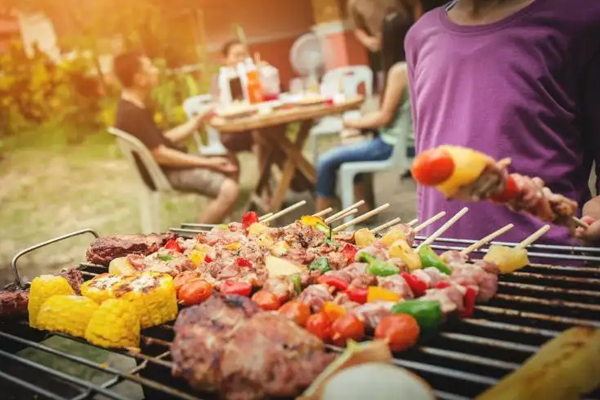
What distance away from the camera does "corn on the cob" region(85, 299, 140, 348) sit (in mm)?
1995

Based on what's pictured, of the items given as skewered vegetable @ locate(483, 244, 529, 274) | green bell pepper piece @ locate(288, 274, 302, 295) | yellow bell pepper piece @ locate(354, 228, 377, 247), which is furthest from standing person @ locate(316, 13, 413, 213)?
green bell pepper piece @ locate(288, 274, 302, 295)

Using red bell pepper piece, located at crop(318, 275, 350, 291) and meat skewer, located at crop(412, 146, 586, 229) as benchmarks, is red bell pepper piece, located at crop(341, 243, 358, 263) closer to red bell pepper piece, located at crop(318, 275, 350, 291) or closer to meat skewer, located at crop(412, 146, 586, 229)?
red bell pepper piece, located at crop(318, 275, 350, 291)

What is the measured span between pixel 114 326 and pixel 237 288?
527mm

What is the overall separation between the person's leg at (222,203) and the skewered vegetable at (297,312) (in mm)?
5841

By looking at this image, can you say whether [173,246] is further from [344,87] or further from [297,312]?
[344,87]

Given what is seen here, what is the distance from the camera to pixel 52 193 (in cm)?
1178

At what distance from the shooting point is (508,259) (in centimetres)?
224

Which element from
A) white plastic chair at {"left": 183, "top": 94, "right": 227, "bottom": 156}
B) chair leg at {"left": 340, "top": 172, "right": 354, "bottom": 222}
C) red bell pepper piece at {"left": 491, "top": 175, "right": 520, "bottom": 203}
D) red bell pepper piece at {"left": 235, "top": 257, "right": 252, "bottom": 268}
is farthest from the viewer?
white plastic chair at {"left": 183, "top": 94, "right": 227, "bottom": 156}

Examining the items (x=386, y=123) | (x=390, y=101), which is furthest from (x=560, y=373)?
(x=386, y=123)

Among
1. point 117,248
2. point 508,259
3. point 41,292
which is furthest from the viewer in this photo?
point 117,248

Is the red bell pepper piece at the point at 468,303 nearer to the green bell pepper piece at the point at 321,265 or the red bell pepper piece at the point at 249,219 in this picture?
the green bell pepper piece at the point at 321,265

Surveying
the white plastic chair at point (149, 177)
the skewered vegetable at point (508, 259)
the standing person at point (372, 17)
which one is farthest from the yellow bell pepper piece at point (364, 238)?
the standing person at point (372, 17)

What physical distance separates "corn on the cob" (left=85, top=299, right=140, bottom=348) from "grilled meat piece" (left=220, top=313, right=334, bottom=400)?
1.66ft

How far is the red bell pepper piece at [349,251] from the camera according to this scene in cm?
257
